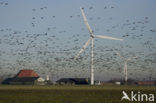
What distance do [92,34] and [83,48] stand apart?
5.72 metres

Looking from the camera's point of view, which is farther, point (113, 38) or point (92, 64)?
point (92, 64)

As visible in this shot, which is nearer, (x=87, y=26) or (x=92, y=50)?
(x=87, y=26)
